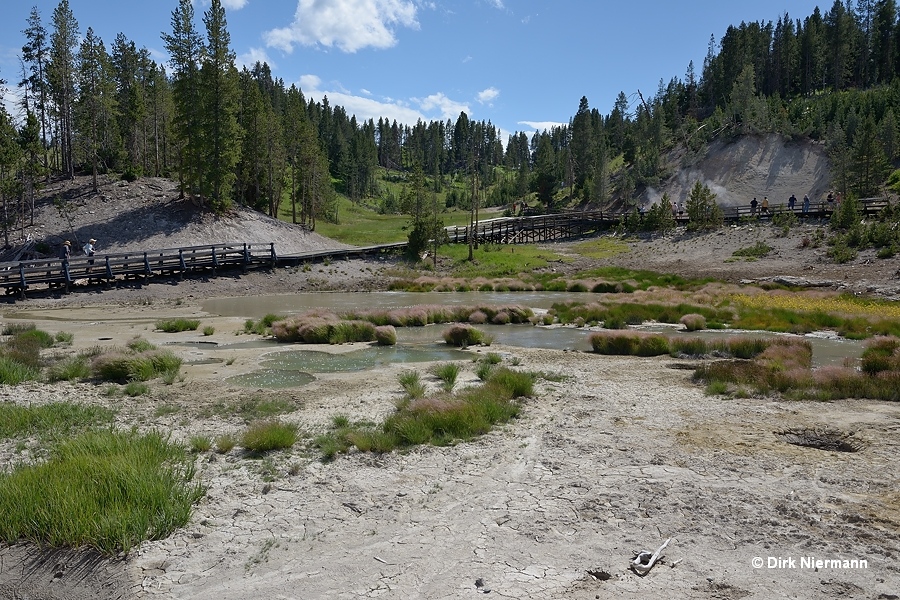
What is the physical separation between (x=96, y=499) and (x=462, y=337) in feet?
51.2

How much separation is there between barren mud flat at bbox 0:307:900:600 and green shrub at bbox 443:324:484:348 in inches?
373

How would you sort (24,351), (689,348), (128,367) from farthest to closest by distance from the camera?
(689,348)
(24,351)
(128,367)

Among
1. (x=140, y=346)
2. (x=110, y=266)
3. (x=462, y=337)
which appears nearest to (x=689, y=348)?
(x=462, y=337)

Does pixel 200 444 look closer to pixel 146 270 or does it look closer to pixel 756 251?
pixel 146 270

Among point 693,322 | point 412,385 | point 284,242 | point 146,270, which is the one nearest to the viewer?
point 412,385

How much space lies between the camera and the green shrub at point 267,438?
10.1 metres

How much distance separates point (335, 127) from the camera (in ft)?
493

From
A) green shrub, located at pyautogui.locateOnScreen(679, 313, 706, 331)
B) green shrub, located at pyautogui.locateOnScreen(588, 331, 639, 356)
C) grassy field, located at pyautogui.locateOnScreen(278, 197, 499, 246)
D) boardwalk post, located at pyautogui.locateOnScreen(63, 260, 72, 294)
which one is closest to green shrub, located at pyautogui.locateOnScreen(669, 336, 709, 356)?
green shrub, located at pyautogui.locateOnScreen(588, 331, 639, 356)

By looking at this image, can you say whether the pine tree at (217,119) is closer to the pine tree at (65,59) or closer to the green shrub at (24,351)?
the pine tree at (65,59)

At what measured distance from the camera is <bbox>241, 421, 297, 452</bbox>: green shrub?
1009 centimetres

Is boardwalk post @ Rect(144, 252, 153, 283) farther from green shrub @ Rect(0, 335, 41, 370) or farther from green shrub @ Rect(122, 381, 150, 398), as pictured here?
green shrub @ Rect(122, 381, 150, 398)

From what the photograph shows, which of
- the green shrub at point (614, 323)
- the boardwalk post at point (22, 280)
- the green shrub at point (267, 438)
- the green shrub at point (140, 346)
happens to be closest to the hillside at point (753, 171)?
the green shrub at point (614, 323)

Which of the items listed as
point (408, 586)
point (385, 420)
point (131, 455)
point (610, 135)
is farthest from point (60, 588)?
point (610, 135)

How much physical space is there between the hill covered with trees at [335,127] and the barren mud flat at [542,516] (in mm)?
43616
